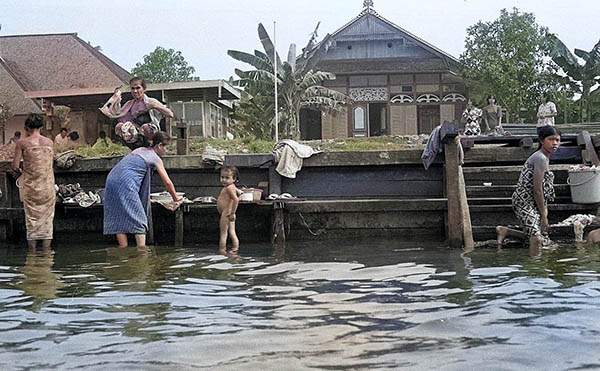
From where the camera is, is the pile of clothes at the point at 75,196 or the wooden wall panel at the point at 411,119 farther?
the wooden wall panel at the point at 411,119

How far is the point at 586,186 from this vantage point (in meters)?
9.33

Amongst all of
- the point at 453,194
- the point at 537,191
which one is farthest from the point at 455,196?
the point at 537,191

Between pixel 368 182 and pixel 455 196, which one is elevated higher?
pixel 368 182

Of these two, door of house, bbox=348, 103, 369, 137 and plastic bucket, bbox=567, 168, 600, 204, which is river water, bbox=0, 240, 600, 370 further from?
door of house, bbox=348, 103, 369, 137

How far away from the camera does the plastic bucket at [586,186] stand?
365 inches

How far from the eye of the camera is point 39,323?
4156 millimetres

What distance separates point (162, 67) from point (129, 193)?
28.7 metres

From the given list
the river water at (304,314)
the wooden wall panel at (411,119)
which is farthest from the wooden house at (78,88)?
the river water at (304,314)

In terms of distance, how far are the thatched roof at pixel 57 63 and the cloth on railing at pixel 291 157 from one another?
17.7 meters

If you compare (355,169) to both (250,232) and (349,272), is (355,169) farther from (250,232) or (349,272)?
(349,272)

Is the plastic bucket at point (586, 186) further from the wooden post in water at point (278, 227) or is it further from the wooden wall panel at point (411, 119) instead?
the wooden wall panel at point (411, 119)

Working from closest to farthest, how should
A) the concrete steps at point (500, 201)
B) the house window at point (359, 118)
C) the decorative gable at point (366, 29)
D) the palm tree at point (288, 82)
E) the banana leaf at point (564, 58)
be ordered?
1. the concrete steps at point (500, 201)
2. the palm tree at point (288, 82)
3. the banana leaf at point (564, 58)
4. the decorative gable at point (366, 29)
5. the house window at point (359, 118)

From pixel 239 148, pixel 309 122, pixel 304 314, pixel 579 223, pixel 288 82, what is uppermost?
pixel 288 82

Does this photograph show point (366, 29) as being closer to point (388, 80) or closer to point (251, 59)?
point (388, 80)
